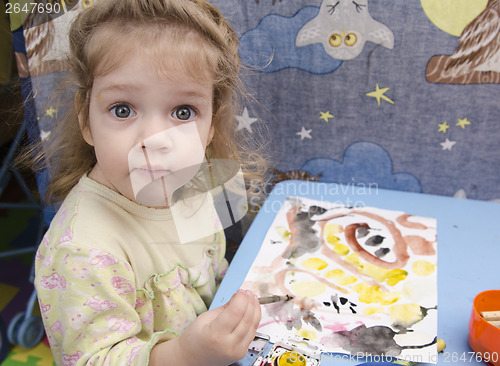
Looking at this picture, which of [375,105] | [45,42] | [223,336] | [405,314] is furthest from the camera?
[375,105]

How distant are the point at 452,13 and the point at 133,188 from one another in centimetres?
66

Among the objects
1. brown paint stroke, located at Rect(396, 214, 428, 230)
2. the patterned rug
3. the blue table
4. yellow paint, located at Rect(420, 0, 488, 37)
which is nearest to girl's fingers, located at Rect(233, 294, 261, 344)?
the blue table

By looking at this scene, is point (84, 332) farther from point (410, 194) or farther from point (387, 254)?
point (410, 194)

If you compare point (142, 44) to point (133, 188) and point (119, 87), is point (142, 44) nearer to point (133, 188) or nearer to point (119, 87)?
point (119, 87)

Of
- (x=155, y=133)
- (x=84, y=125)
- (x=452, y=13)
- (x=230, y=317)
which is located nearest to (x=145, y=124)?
(x=155, y=133)

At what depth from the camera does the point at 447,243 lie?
2.52ft

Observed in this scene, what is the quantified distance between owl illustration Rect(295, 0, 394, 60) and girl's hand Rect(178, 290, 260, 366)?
579 millimetres

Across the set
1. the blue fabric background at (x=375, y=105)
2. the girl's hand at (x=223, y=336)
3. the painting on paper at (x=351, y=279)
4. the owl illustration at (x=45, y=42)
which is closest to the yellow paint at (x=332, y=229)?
the painting on paper at (x=351, y=279)

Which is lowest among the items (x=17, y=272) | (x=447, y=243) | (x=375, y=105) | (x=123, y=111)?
(x=17, y=272)

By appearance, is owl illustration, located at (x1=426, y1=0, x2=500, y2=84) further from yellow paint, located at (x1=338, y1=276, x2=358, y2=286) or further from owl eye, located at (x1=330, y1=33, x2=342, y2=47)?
yellow paint, located at (x1=338, y1=276, x2=358, y2=286)

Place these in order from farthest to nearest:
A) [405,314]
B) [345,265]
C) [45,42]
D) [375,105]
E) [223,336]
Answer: [375,105]
[45,42]
[345,265]
[405,314]
[223,336]

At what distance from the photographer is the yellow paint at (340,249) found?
74cm

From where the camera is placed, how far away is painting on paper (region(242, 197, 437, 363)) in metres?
0.57
